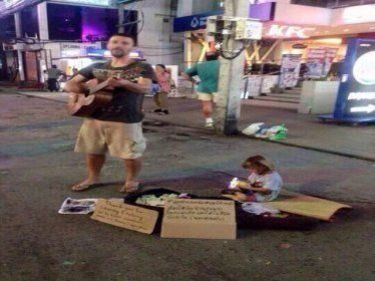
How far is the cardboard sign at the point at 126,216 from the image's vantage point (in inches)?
123

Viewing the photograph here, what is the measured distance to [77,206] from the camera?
3574 millimetres

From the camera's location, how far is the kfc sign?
48.3ft

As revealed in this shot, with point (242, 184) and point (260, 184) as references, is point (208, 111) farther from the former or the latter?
point (260, 184)

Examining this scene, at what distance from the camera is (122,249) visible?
2.86 meters

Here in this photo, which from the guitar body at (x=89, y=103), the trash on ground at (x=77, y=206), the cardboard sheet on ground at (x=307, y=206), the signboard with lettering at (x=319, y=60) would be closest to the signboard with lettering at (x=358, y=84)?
the cardboard sheet on ground at (x=307, y=206)

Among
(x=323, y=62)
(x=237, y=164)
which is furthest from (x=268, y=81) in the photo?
(x=237, y=164)

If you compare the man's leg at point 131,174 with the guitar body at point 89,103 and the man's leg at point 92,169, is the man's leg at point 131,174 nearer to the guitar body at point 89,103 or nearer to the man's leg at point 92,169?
the man's leg at point 92,169

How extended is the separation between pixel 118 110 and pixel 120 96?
5.4 inches

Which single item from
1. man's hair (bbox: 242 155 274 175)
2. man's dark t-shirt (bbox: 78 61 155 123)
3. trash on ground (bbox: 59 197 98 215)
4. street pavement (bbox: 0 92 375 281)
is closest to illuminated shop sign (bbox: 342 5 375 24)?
street pavement (bbox: 0 92 375 281)

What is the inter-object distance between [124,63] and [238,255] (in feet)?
6.81

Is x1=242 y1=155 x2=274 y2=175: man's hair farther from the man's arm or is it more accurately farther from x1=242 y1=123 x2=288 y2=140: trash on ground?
x1=242 y1=123 x2=288 y2=140: trash on ground

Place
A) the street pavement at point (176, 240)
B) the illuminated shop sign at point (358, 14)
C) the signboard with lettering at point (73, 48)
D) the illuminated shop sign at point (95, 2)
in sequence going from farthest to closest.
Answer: the signboard with lettering at point (73, 48)
the illuminated shop sign at point (95, 2)
the illuminated shop sign at point (358, 14)
the street pavement at point (176, 240)

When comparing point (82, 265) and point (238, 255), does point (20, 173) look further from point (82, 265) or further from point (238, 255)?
point (238, 255)

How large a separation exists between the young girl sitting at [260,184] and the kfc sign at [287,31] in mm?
12029
